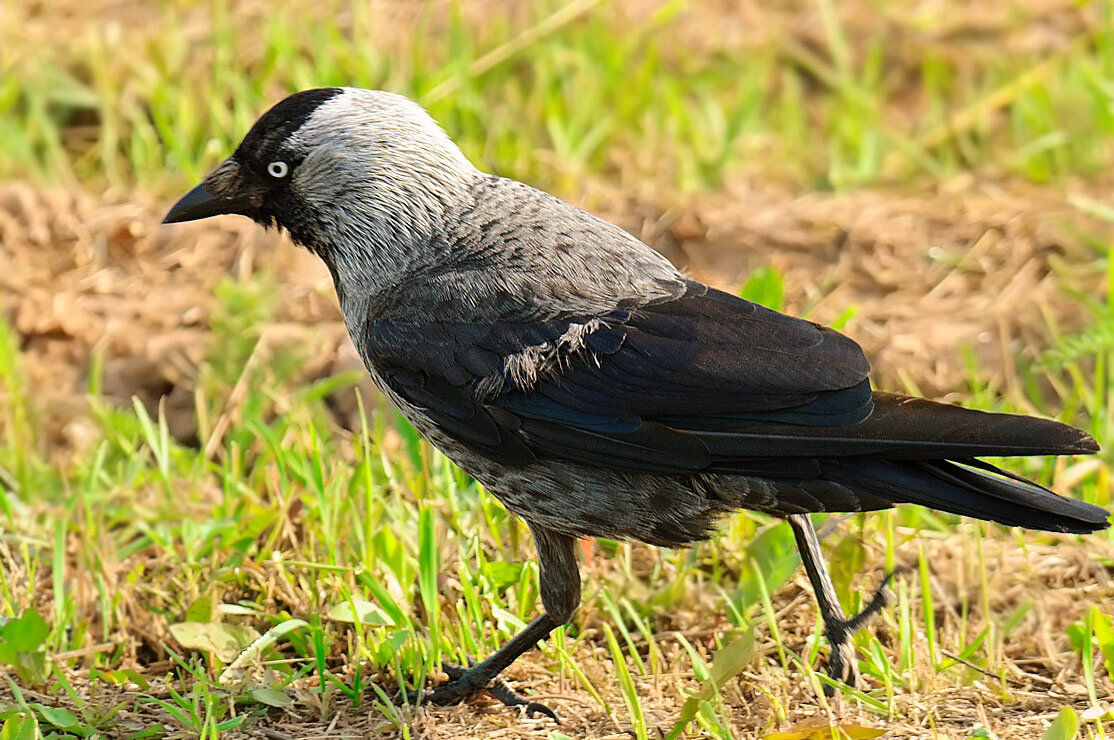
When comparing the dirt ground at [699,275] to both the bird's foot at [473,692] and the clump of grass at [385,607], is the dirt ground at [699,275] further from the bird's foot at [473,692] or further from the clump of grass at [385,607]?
the bird's foot at [473,692]

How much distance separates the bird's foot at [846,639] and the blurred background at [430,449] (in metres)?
0.05

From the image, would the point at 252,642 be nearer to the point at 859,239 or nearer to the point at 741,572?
the point at 741,572

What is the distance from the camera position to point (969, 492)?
3.17 meters

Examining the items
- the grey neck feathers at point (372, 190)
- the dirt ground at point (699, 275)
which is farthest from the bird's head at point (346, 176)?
the dirt ground at point (699, 275)

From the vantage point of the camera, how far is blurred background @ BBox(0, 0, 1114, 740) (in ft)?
12.0

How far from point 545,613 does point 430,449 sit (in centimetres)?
99

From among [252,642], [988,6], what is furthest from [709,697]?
[988,6]

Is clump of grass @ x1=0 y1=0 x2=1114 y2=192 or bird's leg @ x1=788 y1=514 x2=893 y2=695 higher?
clump of grass @ x1=0 y1=0 x2=1114 y2=192

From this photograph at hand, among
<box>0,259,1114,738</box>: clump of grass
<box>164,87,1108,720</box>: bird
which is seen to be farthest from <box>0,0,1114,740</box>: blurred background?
<box>164,87,1108,720</box>: bird

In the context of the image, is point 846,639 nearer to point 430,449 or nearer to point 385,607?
point 385,607

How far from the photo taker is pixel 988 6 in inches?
315

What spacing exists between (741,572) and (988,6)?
520 centimetres

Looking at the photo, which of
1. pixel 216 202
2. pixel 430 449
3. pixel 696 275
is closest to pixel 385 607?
pixel 430 449

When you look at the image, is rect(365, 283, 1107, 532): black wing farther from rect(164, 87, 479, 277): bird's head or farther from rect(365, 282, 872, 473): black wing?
rect(164, 87, 479, 277): bird's head
